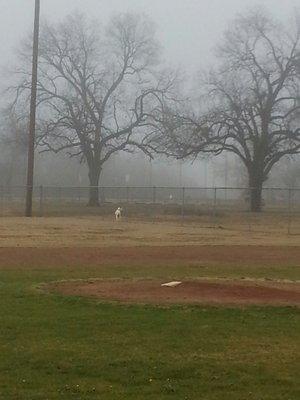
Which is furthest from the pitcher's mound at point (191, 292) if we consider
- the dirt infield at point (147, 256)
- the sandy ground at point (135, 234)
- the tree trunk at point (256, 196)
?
the tree trunk at point (256, 196)

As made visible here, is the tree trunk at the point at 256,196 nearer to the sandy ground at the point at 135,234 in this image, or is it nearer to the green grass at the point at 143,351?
the sandy ground at the point at 135,234

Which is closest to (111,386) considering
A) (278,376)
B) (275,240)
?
(278,376)

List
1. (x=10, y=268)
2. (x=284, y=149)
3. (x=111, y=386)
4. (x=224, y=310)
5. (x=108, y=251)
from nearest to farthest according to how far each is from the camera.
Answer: (x=111, y=386), (x=224, y=310), (x=10, y=268), (x=108, y=251), (x=284, y=149)

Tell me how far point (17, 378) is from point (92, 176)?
57.0m

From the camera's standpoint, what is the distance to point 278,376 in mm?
7395

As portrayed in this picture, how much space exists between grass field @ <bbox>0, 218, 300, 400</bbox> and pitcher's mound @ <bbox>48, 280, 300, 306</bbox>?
65 centimetres

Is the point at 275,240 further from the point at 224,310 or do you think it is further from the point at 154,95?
the point at 154,95

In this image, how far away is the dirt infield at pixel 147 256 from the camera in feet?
66.7

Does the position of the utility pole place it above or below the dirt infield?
above

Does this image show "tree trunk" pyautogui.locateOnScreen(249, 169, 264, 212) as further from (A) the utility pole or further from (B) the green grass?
(B) the green grass

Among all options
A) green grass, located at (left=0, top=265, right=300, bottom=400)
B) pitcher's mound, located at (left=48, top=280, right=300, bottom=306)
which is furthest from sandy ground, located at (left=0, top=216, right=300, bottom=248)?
green grass, located at (left=0, top=265, right=300, bottom=400)

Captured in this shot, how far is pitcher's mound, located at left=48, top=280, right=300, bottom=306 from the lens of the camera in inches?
503

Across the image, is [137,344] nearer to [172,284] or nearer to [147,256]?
[172,284]

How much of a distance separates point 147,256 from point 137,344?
13.8m
